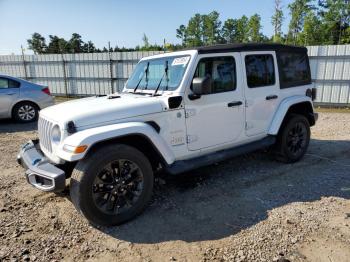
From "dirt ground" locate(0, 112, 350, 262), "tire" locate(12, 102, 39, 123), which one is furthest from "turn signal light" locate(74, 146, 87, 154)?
"tire" locate(12, 102, 39, 123)

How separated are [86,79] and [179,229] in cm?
1295

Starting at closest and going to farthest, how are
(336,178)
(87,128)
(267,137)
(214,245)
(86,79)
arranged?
(214,245), (87,128), (336,178), (267,137), (86,79)

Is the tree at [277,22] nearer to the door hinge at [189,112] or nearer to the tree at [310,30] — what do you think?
the tree at [310,30]

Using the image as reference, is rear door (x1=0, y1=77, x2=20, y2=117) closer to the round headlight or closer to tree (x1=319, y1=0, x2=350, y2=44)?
the round headlight

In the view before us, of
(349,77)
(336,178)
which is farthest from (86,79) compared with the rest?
(336,178)

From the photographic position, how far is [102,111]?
336cm

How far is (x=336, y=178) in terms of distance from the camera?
4582 millimetres

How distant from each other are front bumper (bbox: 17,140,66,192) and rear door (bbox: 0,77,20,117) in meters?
5.76

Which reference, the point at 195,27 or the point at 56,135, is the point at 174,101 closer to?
the point at 56,135

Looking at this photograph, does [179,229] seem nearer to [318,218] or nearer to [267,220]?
[267,220]

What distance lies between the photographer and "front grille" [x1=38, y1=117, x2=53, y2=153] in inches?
139

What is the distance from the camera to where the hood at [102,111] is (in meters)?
3.25

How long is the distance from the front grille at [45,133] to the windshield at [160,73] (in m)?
1.47

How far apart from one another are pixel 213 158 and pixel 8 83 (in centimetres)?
759
